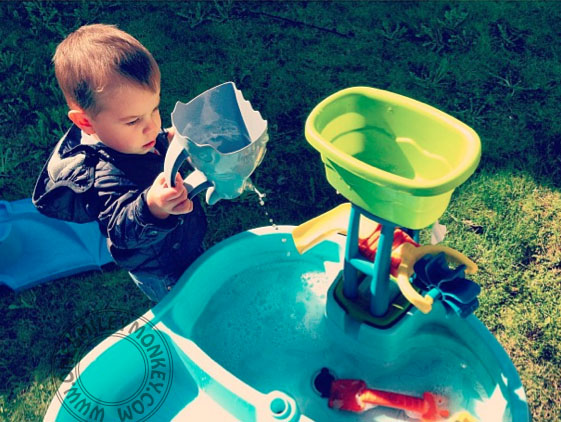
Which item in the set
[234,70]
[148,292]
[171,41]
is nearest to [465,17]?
[234,70]

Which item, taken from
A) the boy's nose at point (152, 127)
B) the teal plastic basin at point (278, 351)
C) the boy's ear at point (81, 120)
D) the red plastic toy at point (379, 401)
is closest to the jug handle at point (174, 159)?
the boy's nose at point (152, 127)

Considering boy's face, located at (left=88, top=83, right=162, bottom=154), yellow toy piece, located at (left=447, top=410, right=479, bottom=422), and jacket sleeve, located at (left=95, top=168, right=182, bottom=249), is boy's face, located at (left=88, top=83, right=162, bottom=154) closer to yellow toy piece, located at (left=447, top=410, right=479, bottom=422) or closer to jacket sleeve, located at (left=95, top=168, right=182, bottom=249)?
jacket sleeve, located at (left=95, top=168, right=182, bottom=249)

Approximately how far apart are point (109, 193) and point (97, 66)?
0.26 metres

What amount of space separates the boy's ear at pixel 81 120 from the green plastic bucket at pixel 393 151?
492mm

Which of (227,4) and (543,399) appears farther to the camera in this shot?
(227,4)

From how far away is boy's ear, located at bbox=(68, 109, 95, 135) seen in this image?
4.09ft

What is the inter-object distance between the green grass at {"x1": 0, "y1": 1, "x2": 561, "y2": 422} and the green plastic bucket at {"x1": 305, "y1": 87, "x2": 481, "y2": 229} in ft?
2.40

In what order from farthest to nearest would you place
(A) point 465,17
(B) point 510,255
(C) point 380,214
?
(A) point 465,17 → (B) point 510,255 → (C) point 380,214

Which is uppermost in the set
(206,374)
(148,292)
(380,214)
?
(380,214)

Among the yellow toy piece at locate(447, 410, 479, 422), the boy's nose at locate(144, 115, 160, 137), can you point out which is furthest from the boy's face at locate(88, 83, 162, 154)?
the yellow toy piece at locate(447, 410, 479, 422)

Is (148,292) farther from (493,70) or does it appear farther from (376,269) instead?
(493,70)

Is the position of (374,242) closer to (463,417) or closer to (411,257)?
(411,257)

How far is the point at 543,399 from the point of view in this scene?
4.95 ft

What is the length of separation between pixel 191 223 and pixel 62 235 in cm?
60
